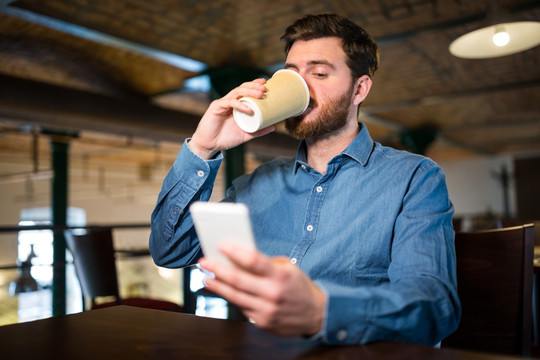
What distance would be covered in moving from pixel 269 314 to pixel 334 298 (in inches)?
4.4

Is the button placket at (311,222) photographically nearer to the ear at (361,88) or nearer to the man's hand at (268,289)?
the ear at (361,88)

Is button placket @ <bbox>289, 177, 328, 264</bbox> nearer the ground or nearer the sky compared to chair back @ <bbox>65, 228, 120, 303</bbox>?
nearer the sky

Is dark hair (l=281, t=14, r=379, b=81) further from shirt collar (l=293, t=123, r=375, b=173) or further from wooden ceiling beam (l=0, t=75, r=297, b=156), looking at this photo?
wooden ceiling beam (l=0, t=75, r=297, b=156)

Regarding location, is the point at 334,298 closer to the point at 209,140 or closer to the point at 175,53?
the point at 209,140

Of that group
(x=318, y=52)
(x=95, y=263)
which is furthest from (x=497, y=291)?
(x=95, y=263)

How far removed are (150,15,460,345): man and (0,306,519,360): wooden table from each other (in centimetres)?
4

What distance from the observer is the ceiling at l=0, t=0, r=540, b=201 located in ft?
10.4

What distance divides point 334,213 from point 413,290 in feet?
1.26

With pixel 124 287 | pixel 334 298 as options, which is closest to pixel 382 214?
pixel 334 298

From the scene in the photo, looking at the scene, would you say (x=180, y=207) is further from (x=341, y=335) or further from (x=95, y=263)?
(x=95, y=263)

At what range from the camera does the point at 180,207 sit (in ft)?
3.68

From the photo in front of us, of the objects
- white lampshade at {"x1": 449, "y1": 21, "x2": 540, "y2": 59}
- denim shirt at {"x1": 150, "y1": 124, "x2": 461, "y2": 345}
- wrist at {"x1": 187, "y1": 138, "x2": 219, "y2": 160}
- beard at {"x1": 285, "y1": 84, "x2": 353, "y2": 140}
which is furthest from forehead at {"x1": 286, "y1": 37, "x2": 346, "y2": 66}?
white lampshade at {"x1": 449, "y1": 21, "x2": 540, "y2": 59}

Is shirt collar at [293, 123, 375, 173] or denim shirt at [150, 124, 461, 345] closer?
denim shirt at [150, 124, 461, 345]

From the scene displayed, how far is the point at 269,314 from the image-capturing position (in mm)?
536
